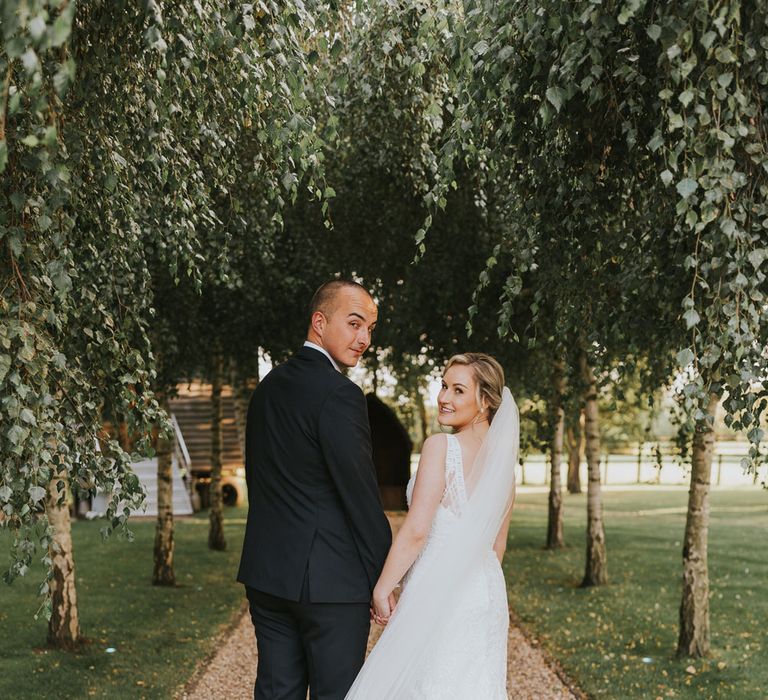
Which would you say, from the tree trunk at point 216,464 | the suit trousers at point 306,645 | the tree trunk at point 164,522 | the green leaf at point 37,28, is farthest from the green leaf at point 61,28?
the tree trunk at point 216,464

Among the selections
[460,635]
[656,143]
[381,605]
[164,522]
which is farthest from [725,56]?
[164,522]

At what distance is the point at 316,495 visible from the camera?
3727 mm

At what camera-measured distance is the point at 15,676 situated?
7.41 metres

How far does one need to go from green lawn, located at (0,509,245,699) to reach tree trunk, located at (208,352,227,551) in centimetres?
35

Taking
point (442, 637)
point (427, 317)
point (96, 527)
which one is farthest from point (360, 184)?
point (96, 527)

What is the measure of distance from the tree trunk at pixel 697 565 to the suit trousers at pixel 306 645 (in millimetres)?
5007

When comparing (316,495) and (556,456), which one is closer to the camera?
(316,495)

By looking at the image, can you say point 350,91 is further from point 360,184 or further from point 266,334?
point 266,334

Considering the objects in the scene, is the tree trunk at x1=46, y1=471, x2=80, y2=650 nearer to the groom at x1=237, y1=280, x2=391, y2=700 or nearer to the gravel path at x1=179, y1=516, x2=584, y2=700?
the gravel path at x1=179, y1=516, x2=584, y2=700

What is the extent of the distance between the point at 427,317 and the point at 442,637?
8.36m

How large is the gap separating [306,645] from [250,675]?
14.3 feet

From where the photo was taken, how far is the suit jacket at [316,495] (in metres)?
3.65

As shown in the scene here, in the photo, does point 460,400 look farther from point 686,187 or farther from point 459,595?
point 686,187

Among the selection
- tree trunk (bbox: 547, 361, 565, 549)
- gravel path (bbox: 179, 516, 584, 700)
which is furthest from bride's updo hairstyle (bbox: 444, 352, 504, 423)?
tree trunk (bbox: 547, 361, 565, 549)
